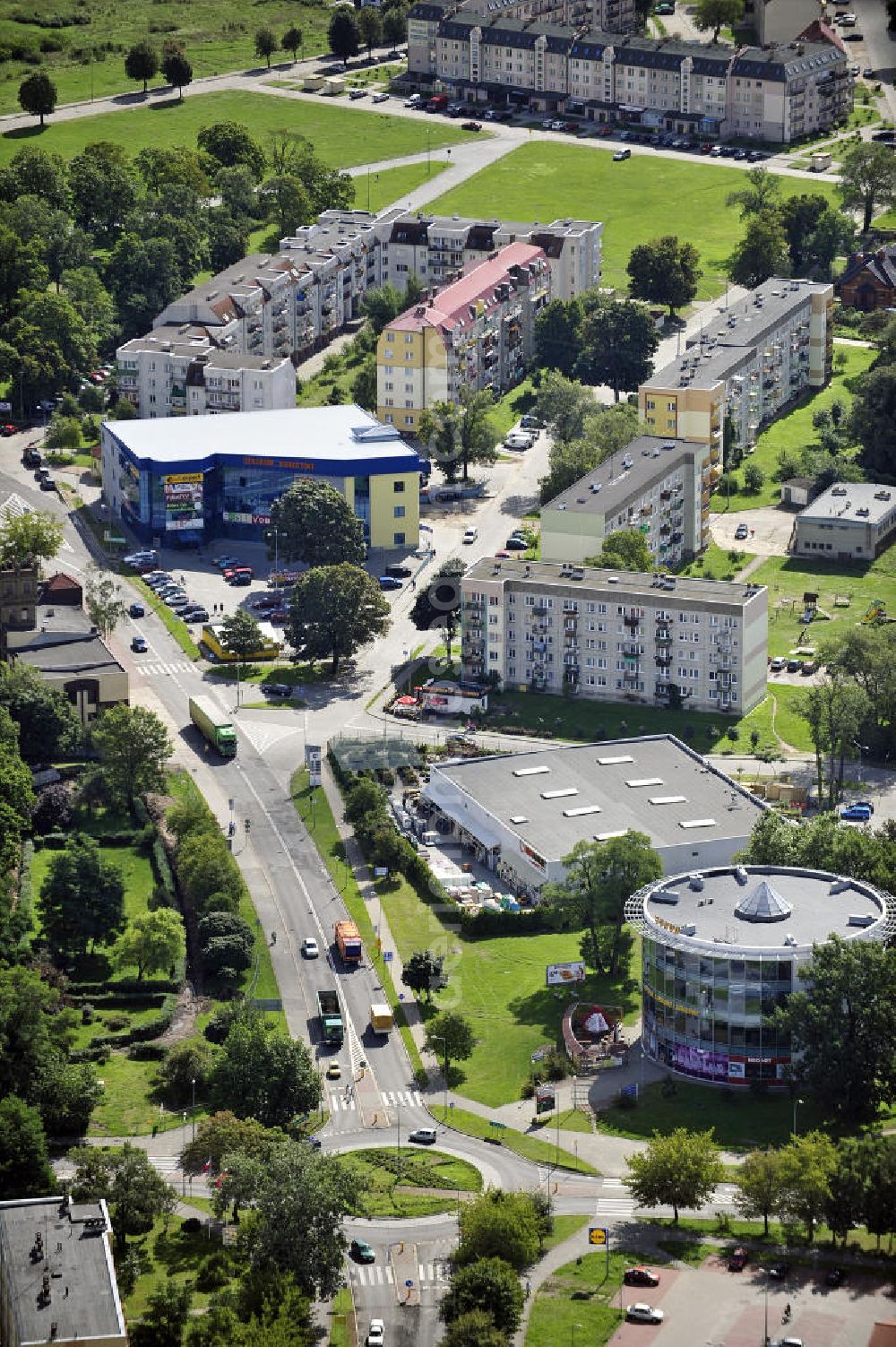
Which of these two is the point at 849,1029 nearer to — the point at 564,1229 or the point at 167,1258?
the point at 564,1229

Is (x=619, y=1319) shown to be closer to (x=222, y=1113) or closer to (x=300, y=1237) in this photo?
(x=300, y=1237)

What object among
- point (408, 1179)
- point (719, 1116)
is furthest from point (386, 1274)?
point (719, 1116)

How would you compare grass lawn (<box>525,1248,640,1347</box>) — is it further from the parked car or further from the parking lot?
the parking lot

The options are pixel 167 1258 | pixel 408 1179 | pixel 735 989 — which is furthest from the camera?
pixel 735 989

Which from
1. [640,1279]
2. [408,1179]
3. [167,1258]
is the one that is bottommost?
[408,1179]

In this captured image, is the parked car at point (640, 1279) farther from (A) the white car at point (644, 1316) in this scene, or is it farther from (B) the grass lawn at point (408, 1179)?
(B) the grass lawn at point (408, 1179)

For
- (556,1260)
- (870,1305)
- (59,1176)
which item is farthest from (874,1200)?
(59,1176)
